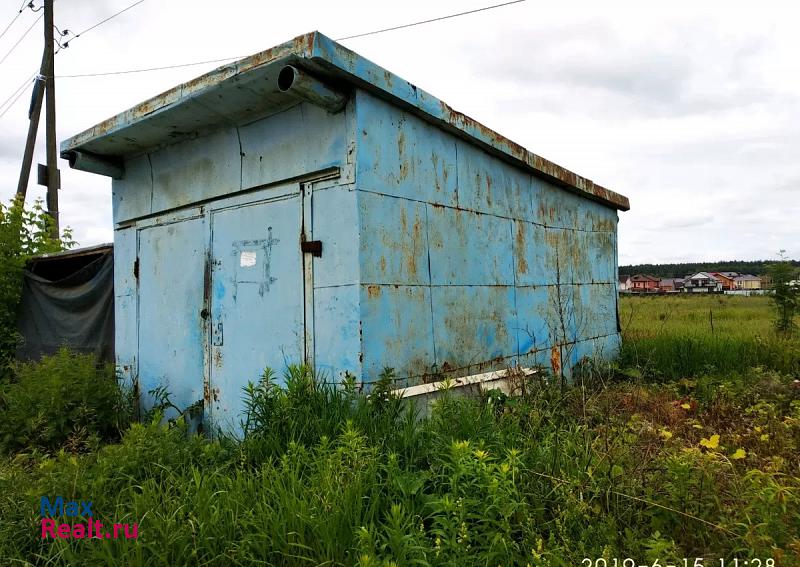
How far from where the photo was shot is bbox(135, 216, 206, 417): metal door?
15.9 feet

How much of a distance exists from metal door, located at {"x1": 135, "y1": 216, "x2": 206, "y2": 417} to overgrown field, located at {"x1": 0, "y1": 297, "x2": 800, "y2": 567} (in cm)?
106

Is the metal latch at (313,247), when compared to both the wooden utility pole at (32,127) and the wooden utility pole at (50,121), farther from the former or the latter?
the wooden utility pole at (32,127)

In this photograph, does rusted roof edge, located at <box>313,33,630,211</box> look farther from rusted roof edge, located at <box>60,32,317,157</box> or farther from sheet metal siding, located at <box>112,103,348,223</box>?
sheet metal siding, located at <box>112,103,348,223</box>

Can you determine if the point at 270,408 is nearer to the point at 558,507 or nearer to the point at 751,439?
the point at 558,507

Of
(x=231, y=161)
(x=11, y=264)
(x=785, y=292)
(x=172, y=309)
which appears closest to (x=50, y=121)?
(x=11, y=264)

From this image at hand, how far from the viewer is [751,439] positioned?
383cm

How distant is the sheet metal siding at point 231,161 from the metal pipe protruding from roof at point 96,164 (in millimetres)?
95

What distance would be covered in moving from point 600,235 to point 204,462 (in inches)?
248

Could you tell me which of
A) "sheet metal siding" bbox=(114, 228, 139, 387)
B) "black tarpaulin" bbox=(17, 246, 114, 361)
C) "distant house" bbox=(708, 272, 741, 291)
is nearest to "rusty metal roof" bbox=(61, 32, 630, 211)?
"sheet metal siding" bbox=(114, 228, 139, 387)

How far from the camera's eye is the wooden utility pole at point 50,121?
32.7ft

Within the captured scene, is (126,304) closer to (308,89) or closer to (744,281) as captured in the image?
(308,89)

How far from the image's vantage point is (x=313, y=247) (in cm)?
384

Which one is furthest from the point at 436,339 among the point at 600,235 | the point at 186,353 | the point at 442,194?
the point at 600,235
